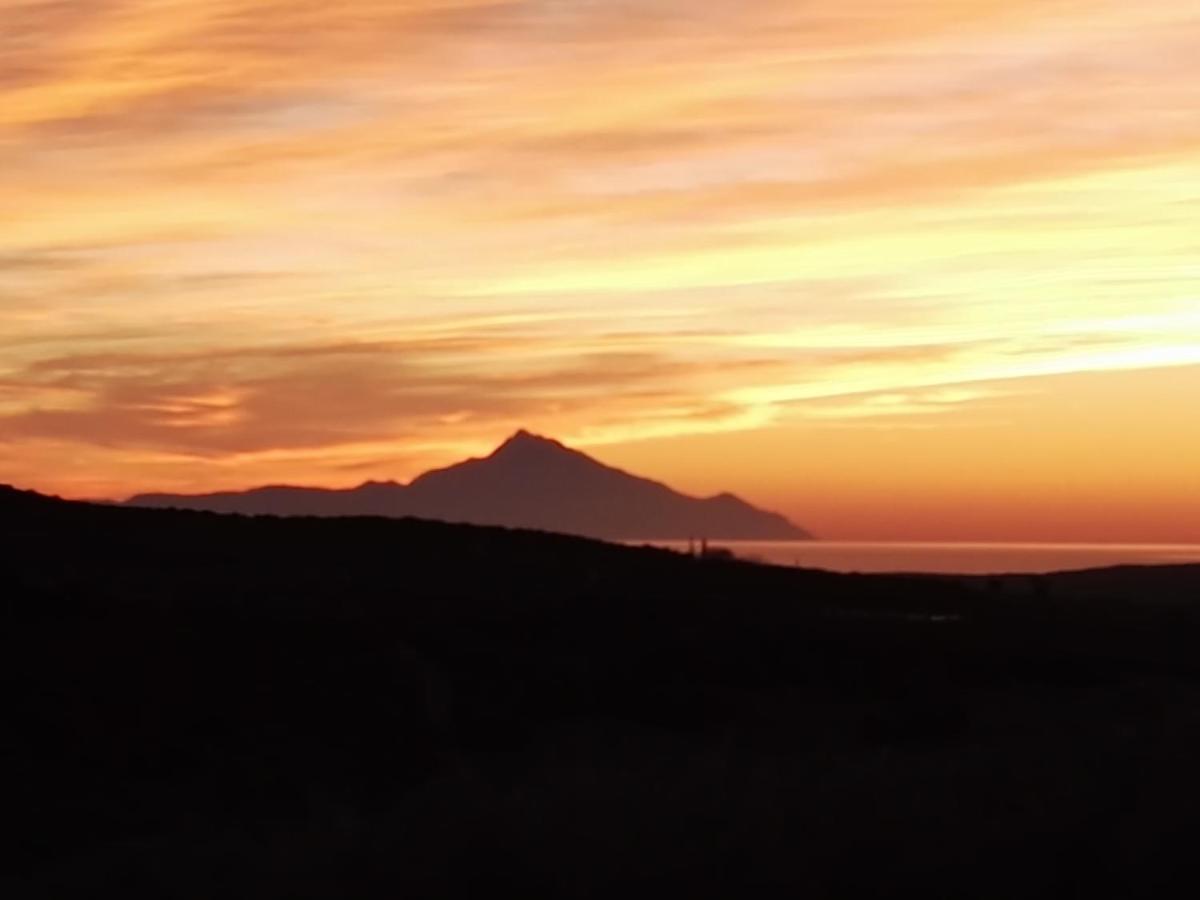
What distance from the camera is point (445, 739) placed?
2472 cm

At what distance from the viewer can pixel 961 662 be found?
110 ft

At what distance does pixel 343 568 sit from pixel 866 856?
32.0 meters

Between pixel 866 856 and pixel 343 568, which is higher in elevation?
pixel 343 568

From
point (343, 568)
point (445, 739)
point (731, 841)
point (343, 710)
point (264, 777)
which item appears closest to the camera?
point (731, 841)

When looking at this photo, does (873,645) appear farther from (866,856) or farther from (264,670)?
(866,856)

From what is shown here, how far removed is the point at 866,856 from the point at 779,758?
16.3 ft

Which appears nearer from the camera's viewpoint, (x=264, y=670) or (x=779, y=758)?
(x=779, y=758)

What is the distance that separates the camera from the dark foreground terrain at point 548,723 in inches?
527

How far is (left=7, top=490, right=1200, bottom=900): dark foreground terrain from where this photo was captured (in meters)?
13.4

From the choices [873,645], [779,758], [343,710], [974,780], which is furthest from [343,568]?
[974,780]

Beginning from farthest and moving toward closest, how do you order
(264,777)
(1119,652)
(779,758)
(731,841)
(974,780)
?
(1119,652)
(264,777)
(779,758)
(974,780)
(731,841)

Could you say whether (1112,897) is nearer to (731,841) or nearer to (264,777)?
(731,841)

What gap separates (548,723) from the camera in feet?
87.5

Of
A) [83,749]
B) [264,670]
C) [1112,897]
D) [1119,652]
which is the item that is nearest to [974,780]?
[1112,897]
